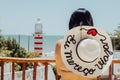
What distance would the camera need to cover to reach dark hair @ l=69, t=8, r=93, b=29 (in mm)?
3769

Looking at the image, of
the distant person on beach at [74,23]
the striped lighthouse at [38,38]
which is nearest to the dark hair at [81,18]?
the distant person on beach at [74,23]

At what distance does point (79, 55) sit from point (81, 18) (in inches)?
12.7

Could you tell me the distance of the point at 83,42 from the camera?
363cm

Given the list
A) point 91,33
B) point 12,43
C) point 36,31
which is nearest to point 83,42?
point 91,33

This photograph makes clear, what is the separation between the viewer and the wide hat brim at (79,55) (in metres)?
3.67

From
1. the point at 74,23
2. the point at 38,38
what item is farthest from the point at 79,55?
the point at 38,38

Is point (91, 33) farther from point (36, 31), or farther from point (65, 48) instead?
point (36, 31)

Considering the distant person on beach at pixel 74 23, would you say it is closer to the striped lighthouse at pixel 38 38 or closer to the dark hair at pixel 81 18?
→ the dark hair at pixel 81 18

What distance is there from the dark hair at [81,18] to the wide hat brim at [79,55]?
8 centimetres

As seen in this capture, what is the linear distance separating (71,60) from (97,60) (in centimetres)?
21

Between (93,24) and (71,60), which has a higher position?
(93,24)

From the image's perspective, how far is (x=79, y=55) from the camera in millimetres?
3652

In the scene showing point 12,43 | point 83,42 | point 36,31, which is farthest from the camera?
point 36,31

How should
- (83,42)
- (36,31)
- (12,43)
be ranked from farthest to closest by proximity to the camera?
(36,31) < (12,43) < (83,42)
